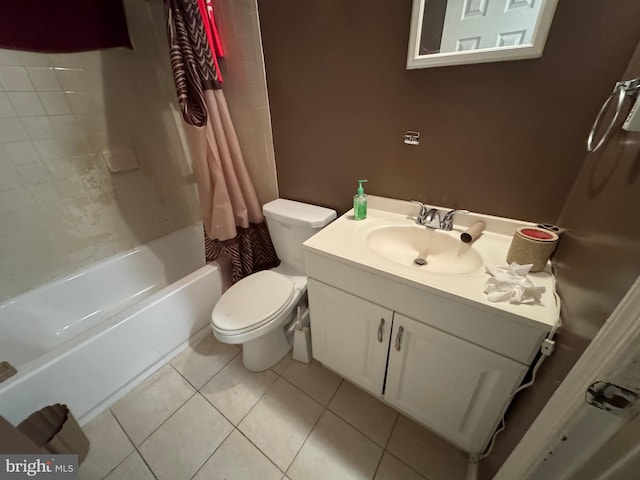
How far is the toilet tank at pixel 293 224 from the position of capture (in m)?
1.20

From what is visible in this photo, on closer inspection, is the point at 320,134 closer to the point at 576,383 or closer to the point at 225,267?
the point at 225,267

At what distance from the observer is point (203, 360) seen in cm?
138

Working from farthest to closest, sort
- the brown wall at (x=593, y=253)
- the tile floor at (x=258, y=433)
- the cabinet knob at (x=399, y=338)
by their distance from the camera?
the tile floor at (x=258, y=433) < the cabinet knob at (x=399, y=338) < the brown wall at (x=593, y=253)

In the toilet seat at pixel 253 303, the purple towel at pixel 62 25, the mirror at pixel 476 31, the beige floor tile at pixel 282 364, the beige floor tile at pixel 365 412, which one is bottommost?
the beige floor tile at pixel 365 412

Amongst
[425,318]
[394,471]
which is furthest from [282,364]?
[425,318]

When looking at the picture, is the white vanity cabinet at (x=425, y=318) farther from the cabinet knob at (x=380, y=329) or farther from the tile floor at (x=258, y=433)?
the tile floor at (x=258, y=433)

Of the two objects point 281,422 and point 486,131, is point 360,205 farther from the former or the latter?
point 281,422

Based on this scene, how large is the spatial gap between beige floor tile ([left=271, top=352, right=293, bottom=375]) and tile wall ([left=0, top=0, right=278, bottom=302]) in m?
0.95

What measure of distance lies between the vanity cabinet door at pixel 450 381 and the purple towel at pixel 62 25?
1988 mm

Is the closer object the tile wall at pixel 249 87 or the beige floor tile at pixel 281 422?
the beige floor tile at pixel 281 422

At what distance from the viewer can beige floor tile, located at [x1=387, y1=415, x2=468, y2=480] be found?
0.94m

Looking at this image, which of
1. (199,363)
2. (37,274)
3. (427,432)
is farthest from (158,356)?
(427,432)

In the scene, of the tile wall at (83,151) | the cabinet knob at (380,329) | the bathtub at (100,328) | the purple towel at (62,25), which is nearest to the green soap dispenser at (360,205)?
the cabinet knob at (380,329)

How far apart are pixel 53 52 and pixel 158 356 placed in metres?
1.60
